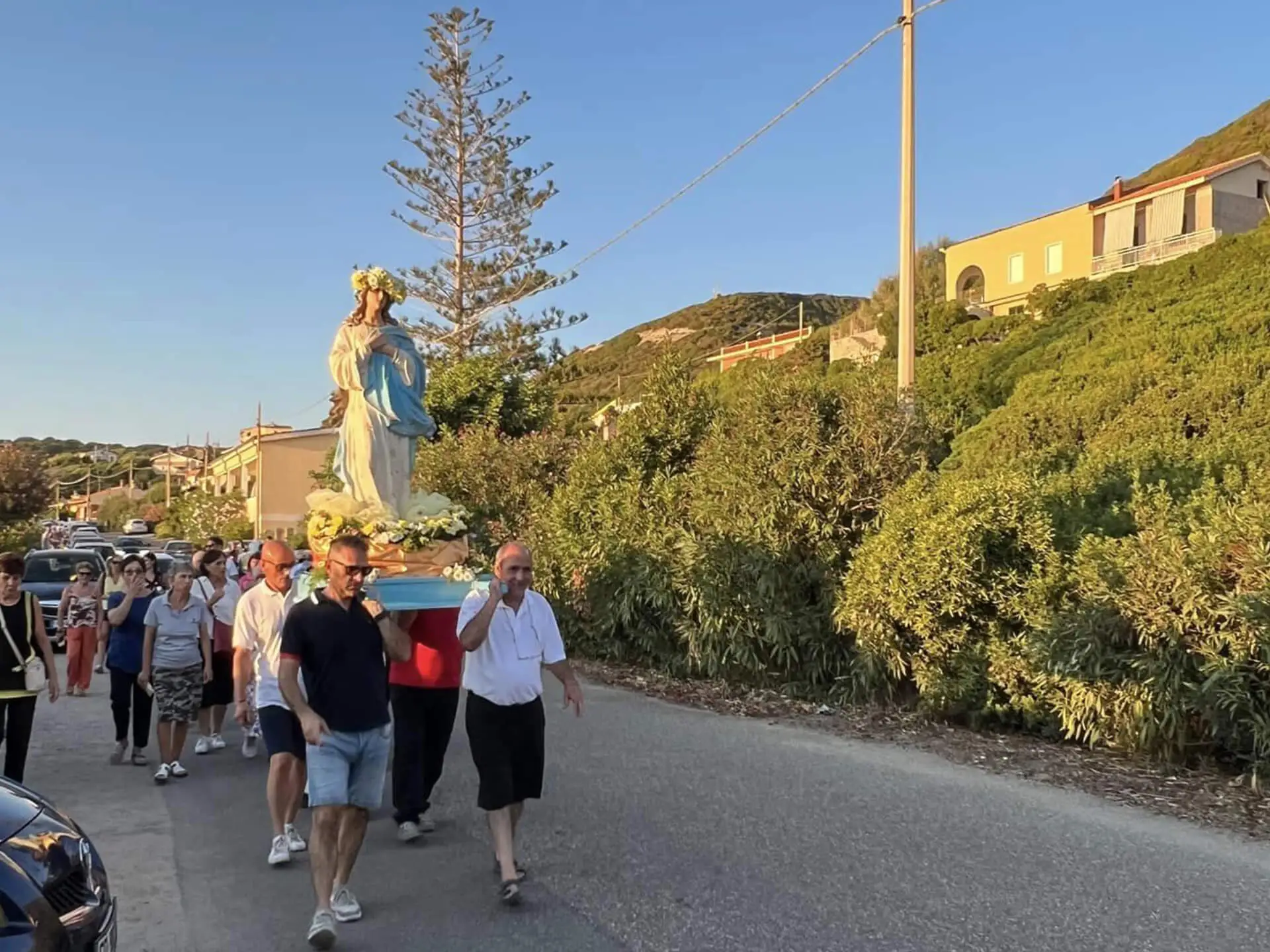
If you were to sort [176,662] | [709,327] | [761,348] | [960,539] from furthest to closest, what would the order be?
[709,327] → [761,348] → [960,539] → [176,662]

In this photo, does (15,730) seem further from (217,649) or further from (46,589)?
(46,589)

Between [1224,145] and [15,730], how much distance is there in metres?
81.6

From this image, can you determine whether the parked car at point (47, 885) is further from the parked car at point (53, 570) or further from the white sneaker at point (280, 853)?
the parked car at point (53, 570)

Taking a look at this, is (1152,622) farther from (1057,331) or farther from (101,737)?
(1057,331)

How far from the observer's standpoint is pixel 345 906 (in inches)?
184

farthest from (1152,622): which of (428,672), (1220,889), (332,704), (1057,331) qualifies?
(1057,331)

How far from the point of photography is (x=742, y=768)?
23.7 feet

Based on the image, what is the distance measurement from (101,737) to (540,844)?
565 cm

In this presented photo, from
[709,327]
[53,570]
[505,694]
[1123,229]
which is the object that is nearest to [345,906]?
[505,694]

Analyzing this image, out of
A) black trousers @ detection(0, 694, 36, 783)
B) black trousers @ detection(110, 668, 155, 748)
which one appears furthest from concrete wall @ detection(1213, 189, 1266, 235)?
black trousers @ detection(0, 694, 36, 783)

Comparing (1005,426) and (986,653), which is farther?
(1005,426)

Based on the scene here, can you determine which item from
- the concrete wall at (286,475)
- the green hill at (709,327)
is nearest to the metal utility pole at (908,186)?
the concrete wall at (286,475)

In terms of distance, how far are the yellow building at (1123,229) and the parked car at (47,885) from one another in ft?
115

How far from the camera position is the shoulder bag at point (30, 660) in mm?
6598
